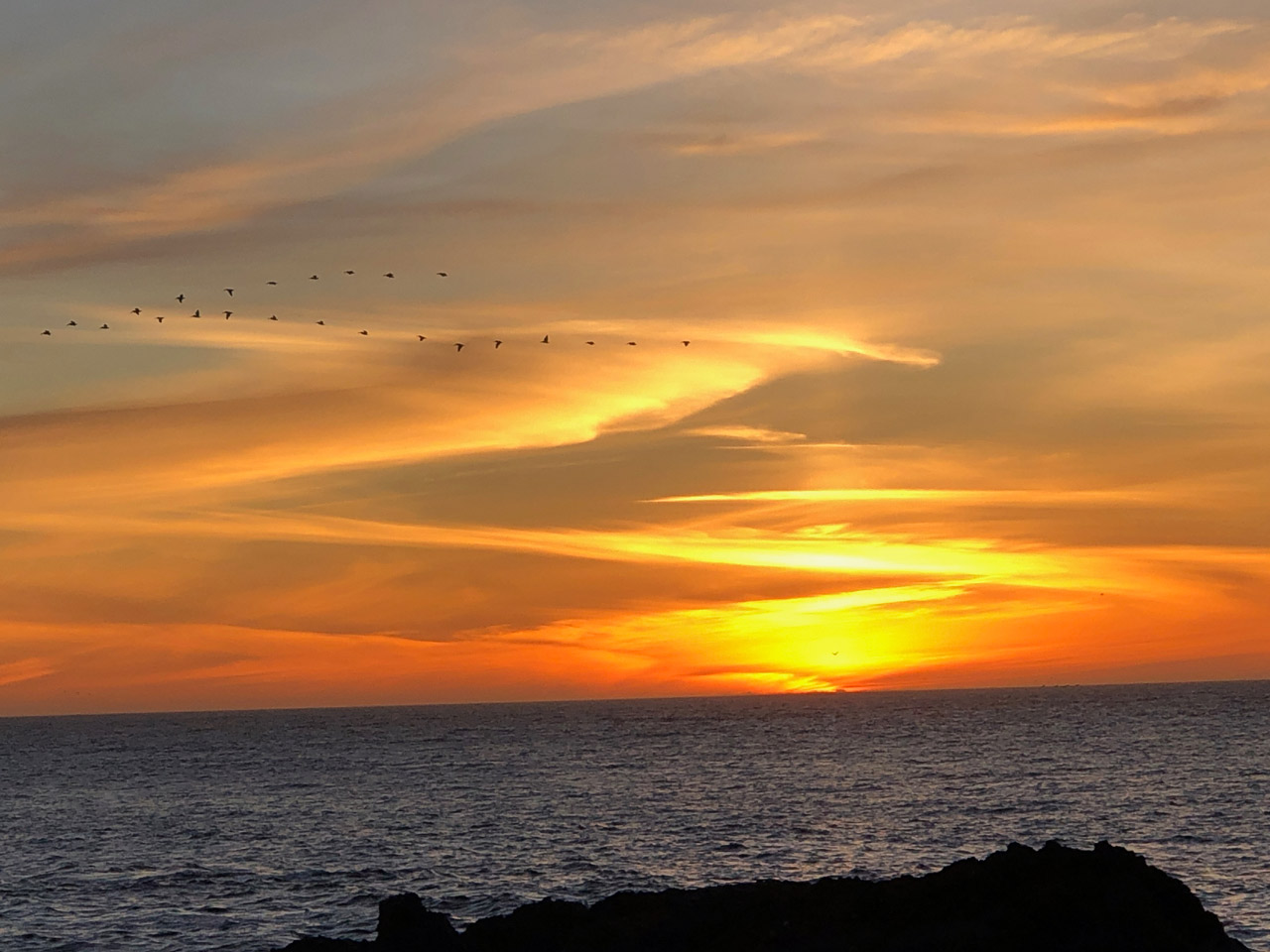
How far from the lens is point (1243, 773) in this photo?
112 m

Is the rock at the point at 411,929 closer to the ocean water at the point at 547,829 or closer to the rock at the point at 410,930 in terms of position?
the rock at the point at 410,930

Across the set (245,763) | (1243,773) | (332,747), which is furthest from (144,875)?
(332,747)

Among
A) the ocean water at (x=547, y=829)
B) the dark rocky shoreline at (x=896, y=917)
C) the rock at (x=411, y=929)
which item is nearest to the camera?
the dark rocky shoreline at (x=896, y=917)

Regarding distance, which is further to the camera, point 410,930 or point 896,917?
point 410,930

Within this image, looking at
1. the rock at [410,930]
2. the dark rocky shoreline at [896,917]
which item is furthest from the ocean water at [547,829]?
the rock at [410,930]

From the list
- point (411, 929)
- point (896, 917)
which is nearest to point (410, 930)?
point (411, 929)

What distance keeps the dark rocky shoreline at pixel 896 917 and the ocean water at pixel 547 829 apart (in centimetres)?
1617

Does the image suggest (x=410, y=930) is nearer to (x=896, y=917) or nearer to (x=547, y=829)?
(x=896, y=917)

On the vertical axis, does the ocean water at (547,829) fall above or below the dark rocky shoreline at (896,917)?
below

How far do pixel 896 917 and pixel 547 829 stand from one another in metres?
51.8

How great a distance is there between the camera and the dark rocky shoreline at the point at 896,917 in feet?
108

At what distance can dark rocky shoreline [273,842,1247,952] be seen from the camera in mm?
32938

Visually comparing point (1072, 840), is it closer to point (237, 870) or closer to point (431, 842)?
point (431, 842)

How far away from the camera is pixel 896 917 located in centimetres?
3528
